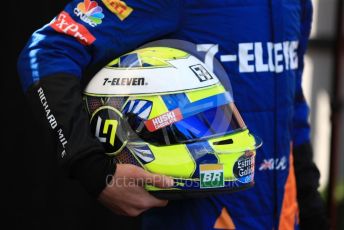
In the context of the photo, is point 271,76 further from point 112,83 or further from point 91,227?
point 91,227

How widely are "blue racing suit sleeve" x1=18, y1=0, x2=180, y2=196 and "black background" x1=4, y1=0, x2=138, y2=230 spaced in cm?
56

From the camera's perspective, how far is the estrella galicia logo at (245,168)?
1.59 m

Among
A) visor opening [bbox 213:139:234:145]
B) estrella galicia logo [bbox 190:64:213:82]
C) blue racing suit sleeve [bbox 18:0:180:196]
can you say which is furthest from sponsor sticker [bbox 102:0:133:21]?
visor opening [bbox 213:139:234:145]

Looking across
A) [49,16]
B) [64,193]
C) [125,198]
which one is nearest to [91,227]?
[64,193]

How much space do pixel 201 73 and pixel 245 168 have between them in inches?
9.8

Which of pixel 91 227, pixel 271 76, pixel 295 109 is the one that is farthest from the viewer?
pixel 91 227

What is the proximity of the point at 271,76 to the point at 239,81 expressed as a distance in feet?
0.32

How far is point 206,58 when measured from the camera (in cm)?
172

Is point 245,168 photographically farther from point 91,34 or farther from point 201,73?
point 91,34

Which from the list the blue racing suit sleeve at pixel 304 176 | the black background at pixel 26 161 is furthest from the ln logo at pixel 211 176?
the black background at pixel 26 161

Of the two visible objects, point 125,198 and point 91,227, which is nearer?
point 125,198

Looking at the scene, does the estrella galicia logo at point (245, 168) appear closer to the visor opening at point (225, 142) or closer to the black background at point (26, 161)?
the visor opening at point (225, 142)

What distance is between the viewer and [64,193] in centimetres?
231

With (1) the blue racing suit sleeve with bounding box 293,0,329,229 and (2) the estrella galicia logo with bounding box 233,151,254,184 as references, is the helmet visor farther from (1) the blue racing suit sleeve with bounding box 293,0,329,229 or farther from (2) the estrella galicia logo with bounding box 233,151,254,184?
(1) the blue racing suit sleeve with bounding box 293,0,329,229
